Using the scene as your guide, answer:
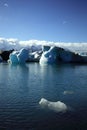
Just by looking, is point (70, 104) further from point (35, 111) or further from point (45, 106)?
point (35, 111)

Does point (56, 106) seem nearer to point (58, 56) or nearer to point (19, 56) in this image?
point (19, 56)

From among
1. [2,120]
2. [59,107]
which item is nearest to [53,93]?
[59,107]

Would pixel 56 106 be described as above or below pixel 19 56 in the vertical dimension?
below

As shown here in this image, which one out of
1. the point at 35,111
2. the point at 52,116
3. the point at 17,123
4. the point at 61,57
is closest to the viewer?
the point at 17,123

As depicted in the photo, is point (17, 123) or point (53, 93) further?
point (53, 93)

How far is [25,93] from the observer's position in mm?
22062

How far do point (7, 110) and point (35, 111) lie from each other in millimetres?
2010

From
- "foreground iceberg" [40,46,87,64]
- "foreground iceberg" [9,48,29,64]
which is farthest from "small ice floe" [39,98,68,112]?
"foreground iceberg" [9,48,29,64]

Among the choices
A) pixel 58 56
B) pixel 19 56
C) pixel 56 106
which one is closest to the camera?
pixel 56 106

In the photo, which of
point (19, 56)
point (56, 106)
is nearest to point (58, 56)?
point (19, 56)

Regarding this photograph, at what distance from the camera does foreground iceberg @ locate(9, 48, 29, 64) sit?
7731 centimetres

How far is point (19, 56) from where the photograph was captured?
78125mm

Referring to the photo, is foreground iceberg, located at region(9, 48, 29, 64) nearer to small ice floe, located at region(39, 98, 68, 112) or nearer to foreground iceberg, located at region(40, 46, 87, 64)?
foreground iceberg, located at region(40, 46, 87, 64)

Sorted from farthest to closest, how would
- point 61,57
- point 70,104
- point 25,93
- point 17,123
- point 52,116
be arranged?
point 61,57 → point 25,93 → point 70,104 → point 52,116 → point 17,123
